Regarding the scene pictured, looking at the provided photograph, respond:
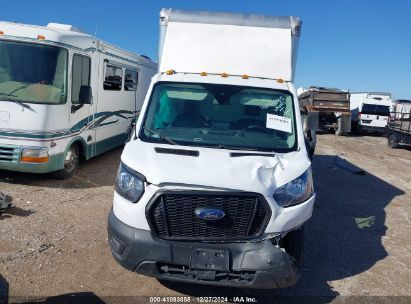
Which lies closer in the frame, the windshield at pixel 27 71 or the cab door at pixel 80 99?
the windshield at pixel 27 71

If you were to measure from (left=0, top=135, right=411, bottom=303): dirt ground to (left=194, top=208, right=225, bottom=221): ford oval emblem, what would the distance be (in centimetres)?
109

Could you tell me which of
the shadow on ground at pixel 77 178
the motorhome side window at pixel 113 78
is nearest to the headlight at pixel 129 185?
the shadow on ground at pixel 77 178

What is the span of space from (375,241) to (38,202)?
538 cm

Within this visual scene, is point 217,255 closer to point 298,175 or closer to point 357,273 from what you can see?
point 298,175

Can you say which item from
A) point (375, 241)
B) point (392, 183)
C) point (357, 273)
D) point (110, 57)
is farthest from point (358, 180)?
point (110, 57)

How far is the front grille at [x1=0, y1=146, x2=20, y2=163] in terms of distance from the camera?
712 centimetres

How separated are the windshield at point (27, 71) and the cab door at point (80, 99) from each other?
0.51 metres

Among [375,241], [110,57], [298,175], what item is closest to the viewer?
[298,175]

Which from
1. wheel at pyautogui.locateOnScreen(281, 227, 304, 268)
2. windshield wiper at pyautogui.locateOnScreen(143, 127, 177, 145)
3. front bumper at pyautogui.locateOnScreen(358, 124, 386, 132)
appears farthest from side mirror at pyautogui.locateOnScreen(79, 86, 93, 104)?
front bumper at pyautogui.locateOnScreen(358, 124, 386, 132)

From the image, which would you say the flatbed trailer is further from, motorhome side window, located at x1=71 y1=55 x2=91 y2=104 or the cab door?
motorhome side window, located at x1=71 y1=55 x2=91 y2=104

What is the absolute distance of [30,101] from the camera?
23.3 feet

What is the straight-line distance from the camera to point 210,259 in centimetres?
356

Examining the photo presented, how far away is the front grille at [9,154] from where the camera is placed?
7.12 metres

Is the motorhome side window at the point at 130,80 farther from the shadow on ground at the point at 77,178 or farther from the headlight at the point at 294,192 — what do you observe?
the headlight at the point at 294,192
